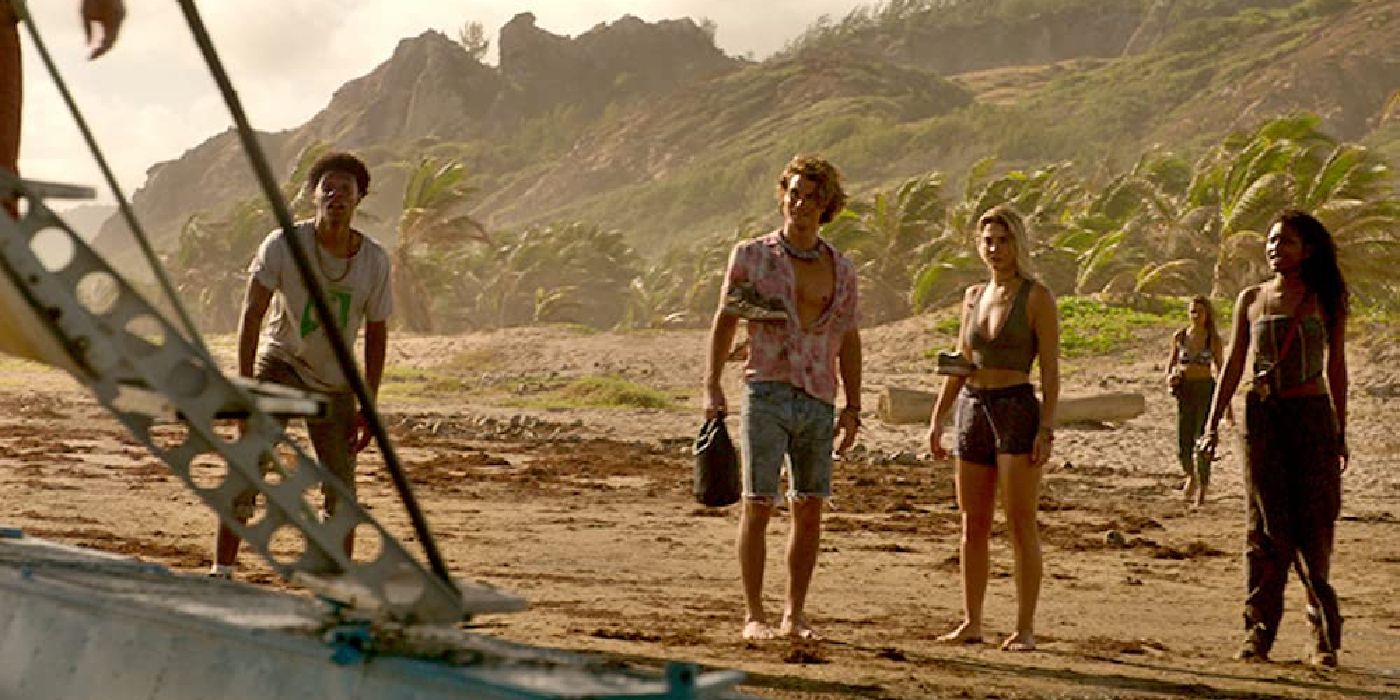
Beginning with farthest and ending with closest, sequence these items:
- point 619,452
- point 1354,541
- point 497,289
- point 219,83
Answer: point 497,289 → point 619,452 → point 1354,541 → point 219,83

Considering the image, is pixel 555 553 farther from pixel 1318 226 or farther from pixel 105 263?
pixel 105 263

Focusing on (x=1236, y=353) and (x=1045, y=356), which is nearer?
(x=1045, y=356)

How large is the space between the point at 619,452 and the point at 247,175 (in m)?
164

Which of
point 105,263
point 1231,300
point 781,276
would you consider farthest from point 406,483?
point 1231,300

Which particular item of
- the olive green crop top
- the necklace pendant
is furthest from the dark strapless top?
the necklace pendant

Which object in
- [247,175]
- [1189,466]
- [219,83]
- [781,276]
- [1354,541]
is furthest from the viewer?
[247,175]

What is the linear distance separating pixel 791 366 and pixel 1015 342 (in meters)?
0.82

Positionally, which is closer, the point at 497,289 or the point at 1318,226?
the point at 1318,226

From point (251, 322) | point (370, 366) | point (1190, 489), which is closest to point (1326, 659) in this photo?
point (370, 366)

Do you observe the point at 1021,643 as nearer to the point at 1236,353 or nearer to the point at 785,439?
the point at 785,439

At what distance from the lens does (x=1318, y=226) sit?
6910 millimetres

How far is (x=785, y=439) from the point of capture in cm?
671

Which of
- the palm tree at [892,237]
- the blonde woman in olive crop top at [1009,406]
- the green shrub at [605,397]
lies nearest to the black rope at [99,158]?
the blonde woman in olive crop top at [1009,406]

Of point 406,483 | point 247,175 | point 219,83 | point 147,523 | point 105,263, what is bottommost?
point 147,523
